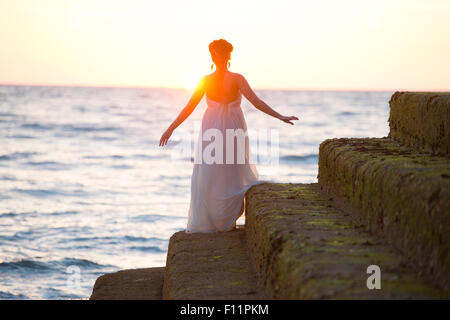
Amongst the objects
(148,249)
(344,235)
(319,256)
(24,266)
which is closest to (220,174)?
(344,235)

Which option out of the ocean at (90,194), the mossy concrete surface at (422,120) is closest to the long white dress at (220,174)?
the ocean at (90,194)

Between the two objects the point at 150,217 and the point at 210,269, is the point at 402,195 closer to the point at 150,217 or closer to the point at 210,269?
the point at 210,269

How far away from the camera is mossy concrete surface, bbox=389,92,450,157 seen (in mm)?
4891

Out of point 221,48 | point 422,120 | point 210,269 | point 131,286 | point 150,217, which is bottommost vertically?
point 150,217

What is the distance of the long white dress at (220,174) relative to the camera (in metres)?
6.69

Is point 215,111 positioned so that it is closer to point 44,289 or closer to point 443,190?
point 443,190

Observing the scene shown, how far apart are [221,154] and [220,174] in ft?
0.79

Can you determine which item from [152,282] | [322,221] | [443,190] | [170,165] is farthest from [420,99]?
[170,165]

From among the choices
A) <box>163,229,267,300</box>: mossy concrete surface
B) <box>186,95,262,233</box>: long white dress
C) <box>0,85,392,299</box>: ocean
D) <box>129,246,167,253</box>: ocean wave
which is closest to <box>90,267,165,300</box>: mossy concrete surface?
<box>163,229,267,300</box>: mossy concrete surface

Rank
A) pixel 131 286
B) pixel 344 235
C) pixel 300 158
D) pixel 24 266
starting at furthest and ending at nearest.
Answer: pixel 300 158
pixel 24 266
pixel 131 286
pixel 344 235

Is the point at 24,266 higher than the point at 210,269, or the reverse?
the point at 210,269

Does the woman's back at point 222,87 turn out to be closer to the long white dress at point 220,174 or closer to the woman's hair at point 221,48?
the long white dress at point 220,174

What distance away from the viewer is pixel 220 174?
6684mm
